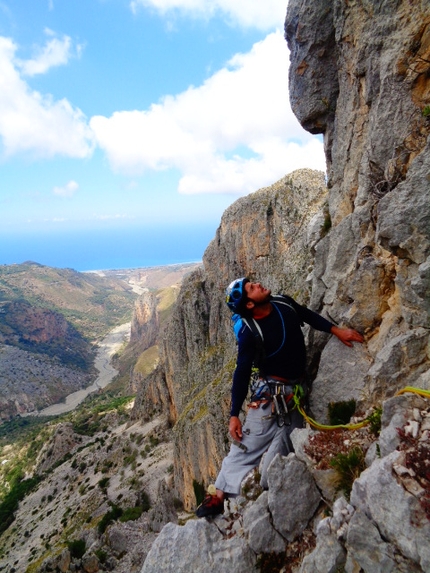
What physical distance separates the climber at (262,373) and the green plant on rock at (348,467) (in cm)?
182

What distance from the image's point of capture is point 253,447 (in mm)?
8086

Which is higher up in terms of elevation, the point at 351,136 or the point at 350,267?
the point at 351,136

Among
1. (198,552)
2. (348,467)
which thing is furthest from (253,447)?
(348,467)

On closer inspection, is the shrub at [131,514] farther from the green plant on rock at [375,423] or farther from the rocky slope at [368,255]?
the green plant on rock at [375,423]

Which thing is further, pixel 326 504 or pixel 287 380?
pixel 287 380

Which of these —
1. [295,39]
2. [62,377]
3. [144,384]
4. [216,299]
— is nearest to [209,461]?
[216,299]

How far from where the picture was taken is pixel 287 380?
8531mm

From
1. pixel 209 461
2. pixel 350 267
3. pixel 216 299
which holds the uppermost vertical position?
pixel 350 267

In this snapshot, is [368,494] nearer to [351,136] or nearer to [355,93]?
[351,136]

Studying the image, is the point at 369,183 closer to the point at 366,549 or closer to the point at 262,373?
the point at 262,373

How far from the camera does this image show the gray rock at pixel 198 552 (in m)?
6.26

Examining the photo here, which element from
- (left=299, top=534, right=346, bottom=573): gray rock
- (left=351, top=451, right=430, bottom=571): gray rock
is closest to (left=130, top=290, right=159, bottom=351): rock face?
(left=299, top=534, right=346, bottom=573): gray rock

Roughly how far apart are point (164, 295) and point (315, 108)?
617ft

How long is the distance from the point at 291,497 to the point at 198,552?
2.09 m
